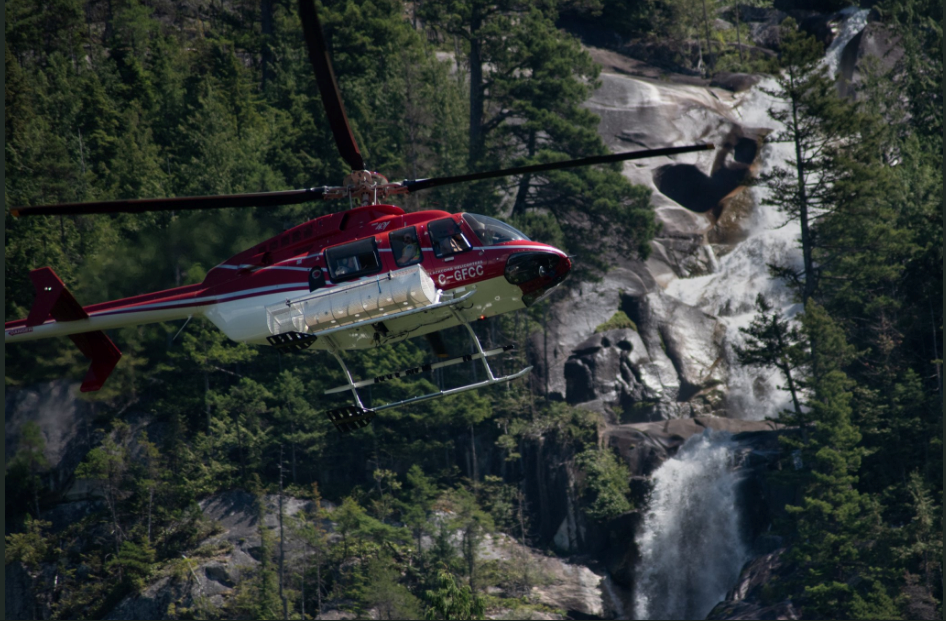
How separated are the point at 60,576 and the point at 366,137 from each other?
20135 mm

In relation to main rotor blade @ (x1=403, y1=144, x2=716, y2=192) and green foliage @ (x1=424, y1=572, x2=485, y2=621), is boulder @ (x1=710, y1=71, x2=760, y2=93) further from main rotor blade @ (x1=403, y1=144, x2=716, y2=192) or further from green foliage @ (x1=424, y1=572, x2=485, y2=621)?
main rotor blade @ (x1=403, y1=144, x2=716, y2=192)

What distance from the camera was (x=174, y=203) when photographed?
19.0m

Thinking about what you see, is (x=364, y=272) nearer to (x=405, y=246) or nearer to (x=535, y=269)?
(x=405, y=246)

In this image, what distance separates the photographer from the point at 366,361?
40.8m

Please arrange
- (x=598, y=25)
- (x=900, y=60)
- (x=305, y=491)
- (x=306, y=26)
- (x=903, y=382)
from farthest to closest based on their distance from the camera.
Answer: (x=598, y=25), (x=900, y=60), (x=305, y=491), (x=903, y=382), (x=306, y=26)

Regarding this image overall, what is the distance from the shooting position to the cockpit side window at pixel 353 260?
1936cm

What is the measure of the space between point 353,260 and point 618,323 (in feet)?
93.2

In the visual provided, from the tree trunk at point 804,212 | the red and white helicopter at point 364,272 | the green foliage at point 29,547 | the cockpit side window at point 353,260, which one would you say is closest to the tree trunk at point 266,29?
the green foliage at point 29,547

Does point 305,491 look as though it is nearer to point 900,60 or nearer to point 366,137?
point 366,137

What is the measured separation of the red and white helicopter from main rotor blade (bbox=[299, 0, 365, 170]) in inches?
1.0

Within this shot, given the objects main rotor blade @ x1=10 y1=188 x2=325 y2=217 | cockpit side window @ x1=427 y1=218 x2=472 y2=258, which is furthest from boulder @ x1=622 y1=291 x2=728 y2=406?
main rotor blade @ x1=10 y1=188 x2=325 y2=217

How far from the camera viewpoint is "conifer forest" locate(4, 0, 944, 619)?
37.8 m

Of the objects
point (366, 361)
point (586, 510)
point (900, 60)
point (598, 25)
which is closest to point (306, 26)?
point (366, 361)

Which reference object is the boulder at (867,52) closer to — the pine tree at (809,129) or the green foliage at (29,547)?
the pine tree at (809,129)
